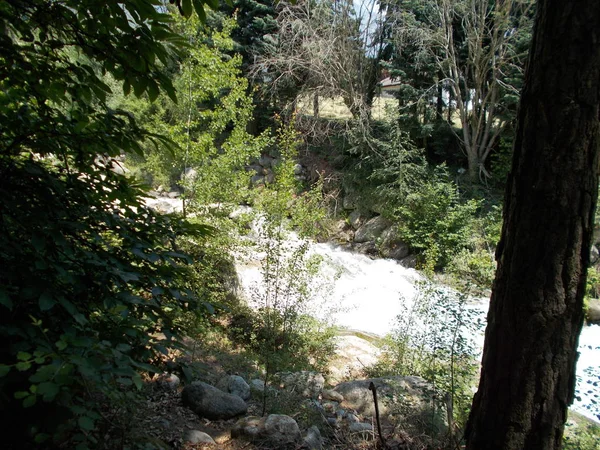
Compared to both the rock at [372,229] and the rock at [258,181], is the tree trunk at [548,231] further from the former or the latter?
the rock at [372,229]

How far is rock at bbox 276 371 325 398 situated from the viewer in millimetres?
4125

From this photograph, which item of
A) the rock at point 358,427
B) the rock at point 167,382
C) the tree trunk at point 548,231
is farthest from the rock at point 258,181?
the tree trunk at point 548,231

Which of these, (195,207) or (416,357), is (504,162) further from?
(195,207)

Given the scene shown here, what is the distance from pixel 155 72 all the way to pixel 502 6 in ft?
41.2

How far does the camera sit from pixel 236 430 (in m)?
2.75

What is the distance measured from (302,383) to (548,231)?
340 cm

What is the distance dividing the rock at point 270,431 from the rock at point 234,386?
43.1 inches

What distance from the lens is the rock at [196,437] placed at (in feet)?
8.44

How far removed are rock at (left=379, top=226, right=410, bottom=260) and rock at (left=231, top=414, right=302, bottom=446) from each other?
958 centimetres

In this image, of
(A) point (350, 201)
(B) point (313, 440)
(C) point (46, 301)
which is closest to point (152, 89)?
(C) point (46, 301)

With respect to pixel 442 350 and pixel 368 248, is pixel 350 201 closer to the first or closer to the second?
pixel 368 248

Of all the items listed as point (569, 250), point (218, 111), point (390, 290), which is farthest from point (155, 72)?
point (390, 290)

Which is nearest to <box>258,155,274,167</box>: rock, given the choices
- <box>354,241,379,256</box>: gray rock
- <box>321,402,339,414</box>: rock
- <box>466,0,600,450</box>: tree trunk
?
<box>354,241,379,256</box>: gray rock

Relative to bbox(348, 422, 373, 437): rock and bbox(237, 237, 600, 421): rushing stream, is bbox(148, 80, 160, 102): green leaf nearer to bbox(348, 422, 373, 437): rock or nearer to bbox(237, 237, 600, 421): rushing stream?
bbox(348, 422, 373, 437): rock
